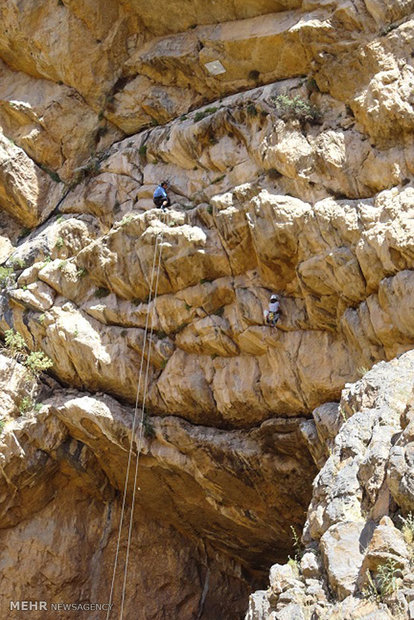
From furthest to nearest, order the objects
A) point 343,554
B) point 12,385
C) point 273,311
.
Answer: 1. point 12,385
2. point 273,311
3. point 343,554

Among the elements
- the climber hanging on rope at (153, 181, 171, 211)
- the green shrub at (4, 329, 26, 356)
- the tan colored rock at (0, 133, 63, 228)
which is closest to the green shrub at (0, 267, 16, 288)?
the green shrub at (4, 329, 26, 356)

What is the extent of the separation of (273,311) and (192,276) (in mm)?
2362

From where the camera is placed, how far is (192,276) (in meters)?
15.8

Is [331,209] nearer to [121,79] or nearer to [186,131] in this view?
[186,131]

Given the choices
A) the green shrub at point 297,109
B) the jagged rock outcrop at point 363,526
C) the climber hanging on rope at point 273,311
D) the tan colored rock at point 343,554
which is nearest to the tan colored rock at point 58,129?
the green shrub at point 297,109

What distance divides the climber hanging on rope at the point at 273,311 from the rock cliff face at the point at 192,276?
243 mm

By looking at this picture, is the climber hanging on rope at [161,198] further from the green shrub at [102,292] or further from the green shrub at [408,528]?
the green shrub at [408,528]

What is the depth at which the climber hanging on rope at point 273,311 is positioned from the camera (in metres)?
14.4

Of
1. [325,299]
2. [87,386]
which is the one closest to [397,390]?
[325,299]

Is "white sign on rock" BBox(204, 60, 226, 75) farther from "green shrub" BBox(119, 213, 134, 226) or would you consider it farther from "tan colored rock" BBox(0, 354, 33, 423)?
"tan colored rock" BBox(0, 354, 33, 423)

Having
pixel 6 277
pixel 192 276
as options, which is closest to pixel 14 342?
pixel 6 277

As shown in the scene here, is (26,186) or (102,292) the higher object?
(26,186)

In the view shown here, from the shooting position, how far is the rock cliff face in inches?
533

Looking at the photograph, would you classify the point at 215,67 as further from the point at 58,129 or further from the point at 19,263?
the point at 19,263
